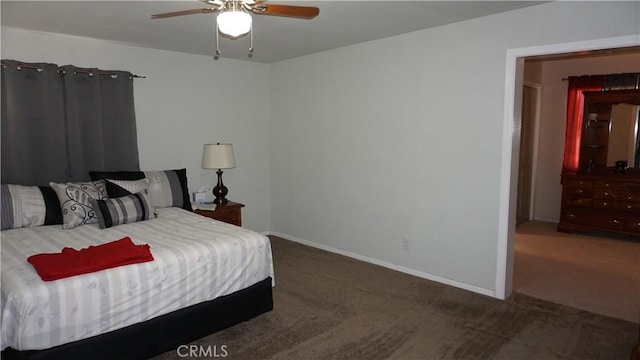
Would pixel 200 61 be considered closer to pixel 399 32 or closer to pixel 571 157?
pixel 399 32

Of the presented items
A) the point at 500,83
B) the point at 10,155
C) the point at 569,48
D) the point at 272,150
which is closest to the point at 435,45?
the point at 500,83

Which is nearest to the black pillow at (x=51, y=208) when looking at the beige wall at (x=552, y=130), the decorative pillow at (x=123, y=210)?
the decorative pillow at (x=123, y=210)

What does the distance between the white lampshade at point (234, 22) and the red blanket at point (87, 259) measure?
1.42 metres

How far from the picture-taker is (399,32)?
390 centimetres

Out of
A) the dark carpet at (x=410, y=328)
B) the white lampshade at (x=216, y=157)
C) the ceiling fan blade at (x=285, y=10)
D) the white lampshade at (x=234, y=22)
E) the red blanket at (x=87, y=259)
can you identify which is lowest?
the dark carpet at (x=410, y=328)

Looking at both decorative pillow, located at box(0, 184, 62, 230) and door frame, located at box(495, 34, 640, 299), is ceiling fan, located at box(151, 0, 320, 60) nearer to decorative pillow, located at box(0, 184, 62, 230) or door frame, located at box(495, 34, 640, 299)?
door frame, located at box(495, 34, 640, 299)

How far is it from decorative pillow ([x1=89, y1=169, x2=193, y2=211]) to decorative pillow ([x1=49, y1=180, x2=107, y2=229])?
1.26ft

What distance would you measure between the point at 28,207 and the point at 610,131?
655 centimetres

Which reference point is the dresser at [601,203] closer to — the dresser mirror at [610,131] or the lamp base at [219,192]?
the dresser mirror at [610,131]

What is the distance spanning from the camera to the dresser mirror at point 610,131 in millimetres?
5402

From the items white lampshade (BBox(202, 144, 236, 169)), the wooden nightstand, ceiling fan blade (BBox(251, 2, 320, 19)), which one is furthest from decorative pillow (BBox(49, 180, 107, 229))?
ceiling fan blade (BBox(251, 2, 320, 19))

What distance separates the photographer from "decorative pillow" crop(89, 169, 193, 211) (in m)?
3.93

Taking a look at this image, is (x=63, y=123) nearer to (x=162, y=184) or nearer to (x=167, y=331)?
(x=162, y=184)

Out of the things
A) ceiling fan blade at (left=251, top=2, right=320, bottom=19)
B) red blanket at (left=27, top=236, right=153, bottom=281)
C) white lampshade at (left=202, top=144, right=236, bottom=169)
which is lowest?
red blanket at (left=27, top=236, right=153, bottom=281)
